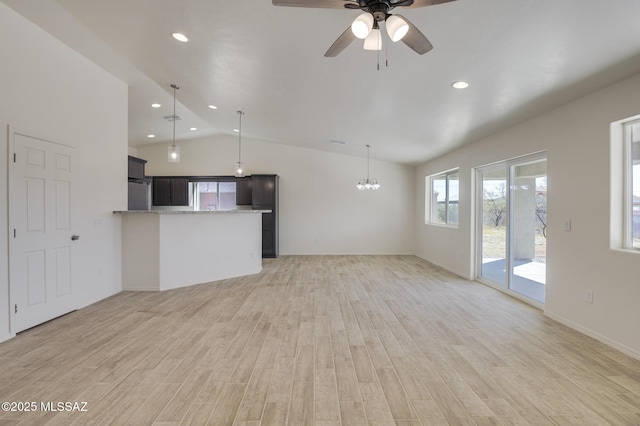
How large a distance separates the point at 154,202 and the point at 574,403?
8942mm

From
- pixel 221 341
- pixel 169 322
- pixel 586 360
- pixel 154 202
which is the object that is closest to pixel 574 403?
pixel 586 360

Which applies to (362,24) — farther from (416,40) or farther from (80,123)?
(80,123)

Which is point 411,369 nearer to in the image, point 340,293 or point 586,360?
point 586,360

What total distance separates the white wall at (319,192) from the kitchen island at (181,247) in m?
2.76

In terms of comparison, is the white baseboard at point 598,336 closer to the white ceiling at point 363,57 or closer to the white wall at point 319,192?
the white ceiling at point 363,57

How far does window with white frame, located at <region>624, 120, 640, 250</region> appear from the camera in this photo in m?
2.84

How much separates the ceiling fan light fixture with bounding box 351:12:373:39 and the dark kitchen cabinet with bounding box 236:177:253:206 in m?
6.74

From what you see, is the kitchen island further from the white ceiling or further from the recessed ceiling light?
the recessed ceiling light

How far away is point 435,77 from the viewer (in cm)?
308

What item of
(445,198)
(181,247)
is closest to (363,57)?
(181,247)

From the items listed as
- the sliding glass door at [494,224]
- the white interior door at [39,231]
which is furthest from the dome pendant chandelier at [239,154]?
the sliding glass door at [494,224]

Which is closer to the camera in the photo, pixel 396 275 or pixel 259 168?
pixel 396 275

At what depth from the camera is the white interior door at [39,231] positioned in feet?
10.1

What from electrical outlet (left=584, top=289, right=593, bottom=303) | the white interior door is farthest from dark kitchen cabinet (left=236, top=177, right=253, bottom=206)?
electrical outlet (left=584, top=289, right=593, bottom=303)
